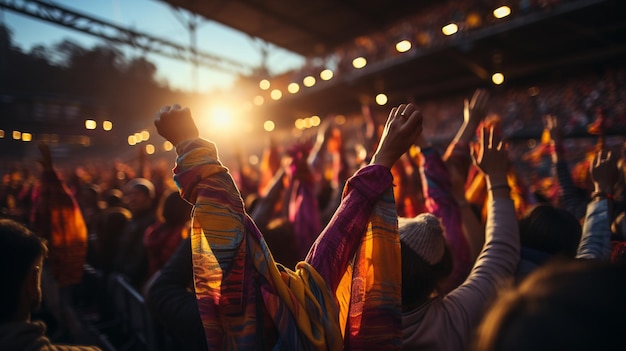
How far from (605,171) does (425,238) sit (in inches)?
53.5

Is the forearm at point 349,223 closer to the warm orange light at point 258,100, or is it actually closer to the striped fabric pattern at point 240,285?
the striped fabric pattern at point 240,285

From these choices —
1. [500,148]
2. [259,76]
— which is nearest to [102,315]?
[500,148]

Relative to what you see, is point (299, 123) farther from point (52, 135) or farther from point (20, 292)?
point (20, 292)

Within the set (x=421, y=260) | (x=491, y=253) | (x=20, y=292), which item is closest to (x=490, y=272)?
(x=491, y=253)

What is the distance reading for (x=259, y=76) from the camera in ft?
63.4

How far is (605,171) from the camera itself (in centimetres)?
188

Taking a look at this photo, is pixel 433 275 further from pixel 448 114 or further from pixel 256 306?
pixel 448 114

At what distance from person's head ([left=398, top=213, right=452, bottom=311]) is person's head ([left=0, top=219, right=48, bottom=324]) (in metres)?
1.25

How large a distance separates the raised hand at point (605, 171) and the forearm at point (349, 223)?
5.19ft

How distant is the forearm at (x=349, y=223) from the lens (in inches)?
41.5

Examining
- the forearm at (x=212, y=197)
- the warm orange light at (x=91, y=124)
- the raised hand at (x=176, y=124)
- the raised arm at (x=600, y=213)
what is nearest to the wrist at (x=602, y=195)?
the raised arm at (x=600, y=213)

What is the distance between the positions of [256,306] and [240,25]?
1533cm

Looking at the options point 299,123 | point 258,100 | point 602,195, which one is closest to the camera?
point 602,195

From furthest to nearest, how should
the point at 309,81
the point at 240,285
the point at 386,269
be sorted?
the point at 309,81
the point at 386,269
the point at 240,285
